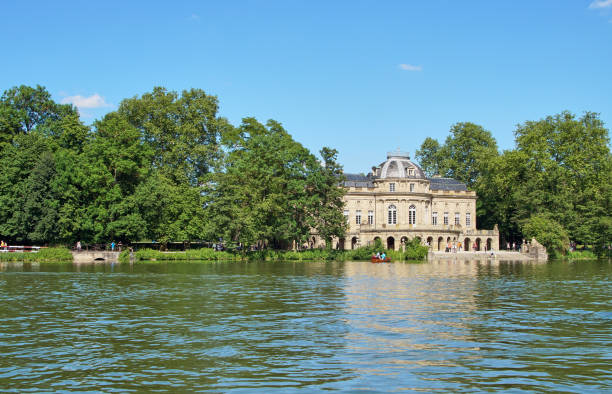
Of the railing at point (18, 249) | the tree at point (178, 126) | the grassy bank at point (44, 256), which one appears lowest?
the grassy bank at point (44, 256)

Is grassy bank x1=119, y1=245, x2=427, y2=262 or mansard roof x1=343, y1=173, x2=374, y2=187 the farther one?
mansard roof x1=343, y1=173, x2=374, y2=187

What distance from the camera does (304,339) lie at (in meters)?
15.3

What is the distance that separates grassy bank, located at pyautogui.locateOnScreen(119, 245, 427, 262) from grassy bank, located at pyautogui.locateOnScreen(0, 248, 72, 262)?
4.63m

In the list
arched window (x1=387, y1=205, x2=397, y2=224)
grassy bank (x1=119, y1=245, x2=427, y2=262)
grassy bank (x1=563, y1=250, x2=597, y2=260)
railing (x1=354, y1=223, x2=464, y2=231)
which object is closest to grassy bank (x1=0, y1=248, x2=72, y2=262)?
grassy bank (x1=119, y1=245, x2=427, y2=262)

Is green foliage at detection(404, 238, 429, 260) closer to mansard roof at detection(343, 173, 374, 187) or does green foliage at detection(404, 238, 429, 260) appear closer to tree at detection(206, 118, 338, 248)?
tree at detection(206, 118, 338, 248)

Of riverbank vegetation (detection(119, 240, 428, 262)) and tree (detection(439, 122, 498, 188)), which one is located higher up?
tree (detection(439, 122, 498, 188))

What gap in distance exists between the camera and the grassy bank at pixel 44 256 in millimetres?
53281

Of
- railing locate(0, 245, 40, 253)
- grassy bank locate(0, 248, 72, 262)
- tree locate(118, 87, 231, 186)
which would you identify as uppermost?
tree locate(118, 87, 231, 186)

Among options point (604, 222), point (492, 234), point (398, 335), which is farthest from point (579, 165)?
point (398, 335)

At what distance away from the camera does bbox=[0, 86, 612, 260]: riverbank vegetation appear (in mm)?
56719

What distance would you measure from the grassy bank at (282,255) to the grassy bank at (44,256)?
4.63m

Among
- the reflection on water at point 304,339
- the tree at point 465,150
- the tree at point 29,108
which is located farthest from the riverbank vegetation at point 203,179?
the reflection on water at point 304,339

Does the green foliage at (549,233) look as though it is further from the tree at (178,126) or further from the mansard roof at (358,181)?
the tree at (178,126)

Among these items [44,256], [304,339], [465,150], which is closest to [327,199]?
[44,256]
